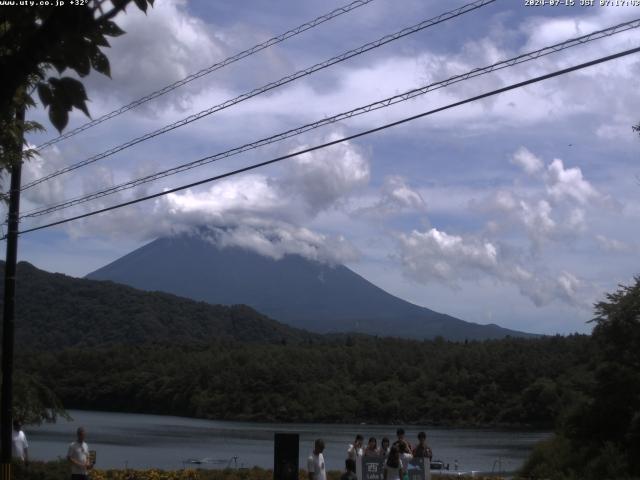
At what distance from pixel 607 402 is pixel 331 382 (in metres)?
61.1

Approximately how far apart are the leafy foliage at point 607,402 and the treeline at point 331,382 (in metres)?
41.9

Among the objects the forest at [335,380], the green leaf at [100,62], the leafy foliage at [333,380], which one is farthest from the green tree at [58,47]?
the leafy foliage at [333,380]

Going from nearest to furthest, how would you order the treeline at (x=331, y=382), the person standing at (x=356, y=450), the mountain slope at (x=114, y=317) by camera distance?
1. the person standing at (x=356, y=450)
2. the treeline at (x=331, y=382)
3. the mountain slope at (x=114, y=317)

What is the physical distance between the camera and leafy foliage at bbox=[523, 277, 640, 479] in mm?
25078

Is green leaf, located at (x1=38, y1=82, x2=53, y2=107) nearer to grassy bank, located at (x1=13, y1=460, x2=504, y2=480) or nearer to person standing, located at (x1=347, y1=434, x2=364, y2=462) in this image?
person standing, located at (x1=347, y1=434, x2=364, y2=462)

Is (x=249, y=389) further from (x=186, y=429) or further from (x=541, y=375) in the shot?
(x=541, y=375)

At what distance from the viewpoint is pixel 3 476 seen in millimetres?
15820

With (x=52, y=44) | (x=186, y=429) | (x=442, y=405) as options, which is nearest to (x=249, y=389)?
(x=186, y=429)

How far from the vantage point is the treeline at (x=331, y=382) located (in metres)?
73.0

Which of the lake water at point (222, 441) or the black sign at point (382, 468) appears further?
the lake water at point (222, 441)

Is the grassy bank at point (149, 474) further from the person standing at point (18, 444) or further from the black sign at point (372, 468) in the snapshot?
the black sign at point (372, 468)

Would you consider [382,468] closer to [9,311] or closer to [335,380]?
[9,311]

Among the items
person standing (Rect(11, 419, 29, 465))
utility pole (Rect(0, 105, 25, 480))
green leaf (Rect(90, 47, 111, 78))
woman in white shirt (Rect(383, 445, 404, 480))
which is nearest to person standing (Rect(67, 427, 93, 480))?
utility pole (Rect(0, 105, 25, 480))

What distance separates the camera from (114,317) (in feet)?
445
